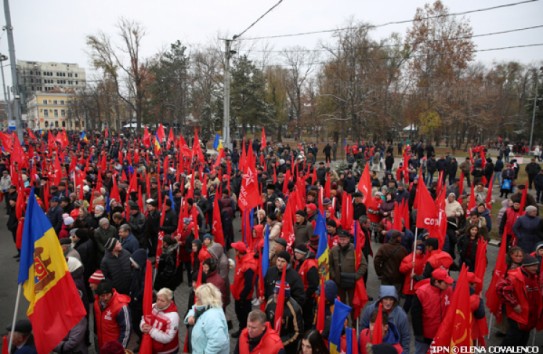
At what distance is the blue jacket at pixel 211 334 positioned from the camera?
11.7 ft

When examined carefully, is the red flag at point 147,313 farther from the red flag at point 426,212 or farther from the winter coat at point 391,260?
the red flag at point 426,212

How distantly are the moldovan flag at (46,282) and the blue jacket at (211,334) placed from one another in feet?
3.62

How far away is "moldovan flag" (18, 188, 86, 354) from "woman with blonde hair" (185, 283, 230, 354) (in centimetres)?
109

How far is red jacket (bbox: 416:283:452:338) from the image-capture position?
4.30 meters

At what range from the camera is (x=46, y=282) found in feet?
11.7

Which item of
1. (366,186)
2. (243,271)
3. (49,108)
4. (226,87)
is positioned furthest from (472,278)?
(49,108)

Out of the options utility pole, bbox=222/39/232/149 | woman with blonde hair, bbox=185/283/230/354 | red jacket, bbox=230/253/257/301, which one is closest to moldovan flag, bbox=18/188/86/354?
woman with blonde hair, bbox=185/283/230/354

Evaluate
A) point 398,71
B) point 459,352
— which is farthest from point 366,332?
point 398,71

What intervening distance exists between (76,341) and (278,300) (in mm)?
2159

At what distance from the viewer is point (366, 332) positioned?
12.6 ft

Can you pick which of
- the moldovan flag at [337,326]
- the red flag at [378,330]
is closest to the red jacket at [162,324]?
the moldovan flag at [337,326]

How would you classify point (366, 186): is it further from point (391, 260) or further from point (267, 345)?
point (267, 345)

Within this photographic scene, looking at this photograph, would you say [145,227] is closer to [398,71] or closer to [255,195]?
[255,195]

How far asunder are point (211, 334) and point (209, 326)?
72mm
